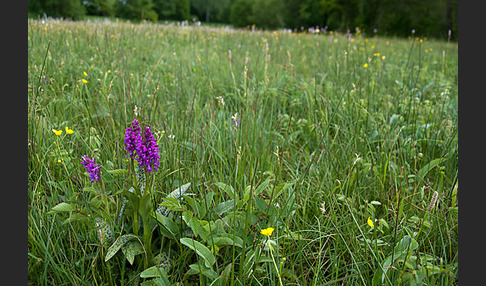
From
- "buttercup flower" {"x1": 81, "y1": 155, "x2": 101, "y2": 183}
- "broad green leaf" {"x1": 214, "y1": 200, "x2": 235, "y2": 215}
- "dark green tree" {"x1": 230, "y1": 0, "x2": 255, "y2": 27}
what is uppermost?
"dark green tree" {"x1": 230, "y1": 0, "x2": 255, "y2": 27}

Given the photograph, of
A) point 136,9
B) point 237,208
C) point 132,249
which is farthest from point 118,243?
point 136,9

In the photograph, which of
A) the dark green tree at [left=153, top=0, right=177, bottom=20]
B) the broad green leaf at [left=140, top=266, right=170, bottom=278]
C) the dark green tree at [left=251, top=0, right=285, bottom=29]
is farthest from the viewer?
the dark green tree at [left=251, top=0, right=285, bottom=29]

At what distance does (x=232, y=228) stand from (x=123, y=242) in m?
0.37

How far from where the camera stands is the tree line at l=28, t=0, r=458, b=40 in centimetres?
419

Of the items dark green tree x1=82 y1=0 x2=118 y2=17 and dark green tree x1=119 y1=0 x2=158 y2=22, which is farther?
dark green tree x1=119 y1=0 x2=158 y2=22

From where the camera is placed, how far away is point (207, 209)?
120cm

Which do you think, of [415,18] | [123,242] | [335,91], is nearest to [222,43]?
[335,91]

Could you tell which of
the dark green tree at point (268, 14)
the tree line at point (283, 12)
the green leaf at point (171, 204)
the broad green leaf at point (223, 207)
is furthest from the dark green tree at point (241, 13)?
the green leaf at point (171, 204)

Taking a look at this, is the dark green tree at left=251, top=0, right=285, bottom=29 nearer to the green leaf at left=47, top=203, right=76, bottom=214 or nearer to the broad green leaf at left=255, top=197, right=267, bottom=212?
the broad green leaf at left=255, top=197, right=267, bottom=212

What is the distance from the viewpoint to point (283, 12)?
13492 millimetres

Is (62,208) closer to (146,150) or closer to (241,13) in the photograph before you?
(146,150)

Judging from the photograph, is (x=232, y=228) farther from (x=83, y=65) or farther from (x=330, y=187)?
(x=83, y=65)

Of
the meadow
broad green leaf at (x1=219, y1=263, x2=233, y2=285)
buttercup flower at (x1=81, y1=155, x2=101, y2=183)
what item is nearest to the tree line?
the meadow

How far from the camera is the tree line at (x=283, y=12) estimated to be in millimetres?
4193
